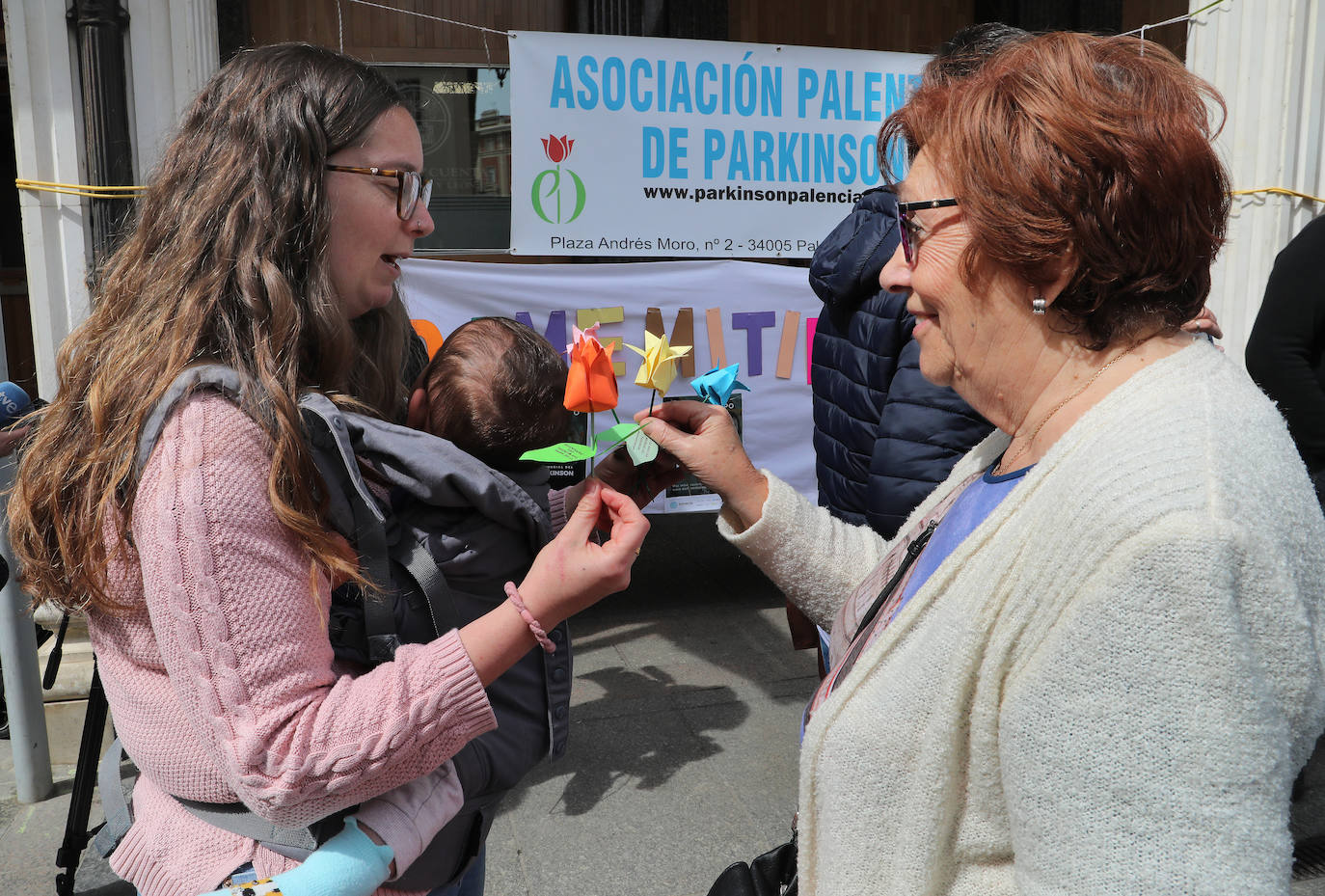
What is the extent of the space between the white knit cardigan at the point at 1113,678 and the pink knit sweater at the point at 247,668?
0.51 m

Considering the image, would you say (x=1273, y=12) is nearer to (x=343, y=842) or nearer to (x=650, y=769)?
(x=650, y=769)

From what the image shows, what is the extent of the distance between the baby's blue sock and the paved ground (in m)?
1.88

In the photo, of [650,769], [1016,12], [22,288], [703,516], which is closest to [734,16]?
[1016,12]

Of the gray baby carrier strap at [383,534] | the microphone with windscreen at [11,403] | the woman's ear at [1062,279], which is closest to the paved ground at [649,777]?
the microphone with windscreen at [11,403]

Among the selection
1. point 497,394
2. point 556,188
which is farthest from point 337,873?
point 556,188

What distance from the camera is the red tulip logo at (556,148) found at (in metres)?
4.25

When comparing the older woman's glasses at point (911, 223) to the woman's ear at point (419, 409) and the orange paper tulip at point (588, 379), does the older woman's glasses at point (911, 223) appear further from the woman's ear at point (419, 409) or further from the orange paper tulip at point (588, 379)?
the woman's ear at point (419, 409)

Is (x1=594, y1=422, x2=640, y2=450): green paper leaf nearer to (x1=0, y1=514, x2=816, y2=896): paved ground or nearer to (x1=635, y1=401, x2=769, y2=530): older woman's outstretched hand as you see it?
(x1=635, y1=401, x2=769, y2=530): older woman's outstretched hand

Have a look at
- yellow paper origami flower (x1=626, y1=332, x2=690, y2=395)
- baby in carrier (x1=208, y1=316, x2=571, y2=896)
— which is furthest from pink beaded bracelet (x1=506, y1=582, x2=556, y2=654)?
yellow paper origami flower (x1=626, y1=332, x2=690, y2=395)

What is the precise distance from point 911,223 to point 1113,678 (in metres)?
0.63

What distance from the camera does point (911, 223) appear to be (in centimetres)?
125

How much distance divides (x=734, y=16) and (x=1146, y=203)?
5.20m

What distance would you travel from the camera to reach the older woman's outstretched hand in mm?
1707

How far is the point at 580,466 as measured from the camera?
145 centimetres
